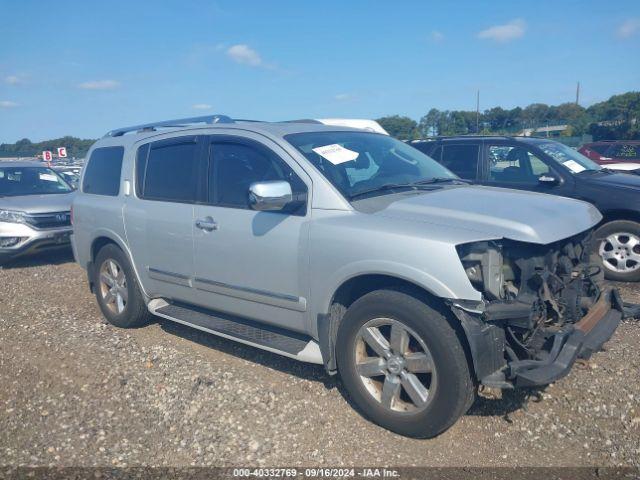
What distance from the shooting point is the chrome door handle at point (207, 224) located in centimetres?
424

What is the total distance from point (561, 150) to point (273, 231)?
5137 mm

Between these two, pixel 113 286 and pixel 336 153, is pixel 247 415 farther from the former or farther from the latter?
pixel 113 286

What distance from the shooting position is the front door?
377cm

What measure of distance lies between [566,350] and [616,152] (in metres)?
14.1

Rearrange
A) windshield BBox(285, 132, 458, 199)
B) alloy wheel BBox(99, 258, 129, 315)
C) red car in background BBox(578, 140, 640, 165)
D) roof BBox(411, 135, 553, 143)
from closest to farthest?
windshield BBox(285, 132, 458, 199) < alloy wheel BBox(99, 258, 129, 315) < roof BBox(411, 135, 553, 143) < red car in background BBox(578, 140, 640, 165)

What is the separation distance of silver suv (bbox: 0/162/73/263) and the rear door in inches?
167

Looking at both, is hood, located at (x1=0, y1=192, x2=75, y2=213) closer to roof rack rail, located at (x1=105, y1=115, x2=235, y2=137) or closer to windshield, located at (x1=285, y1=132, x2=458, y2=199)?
roof rack rail, located at (x1=105, y1=115, x2=235, y2=137)

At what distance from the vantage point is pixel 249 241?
13.1 feet

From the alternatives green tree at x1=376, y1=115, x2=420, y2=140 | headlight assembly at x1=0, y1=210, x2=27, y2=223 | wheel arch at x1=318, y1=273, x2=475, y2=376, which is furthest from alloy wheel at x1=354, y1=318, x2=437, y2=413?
green tree at x1=376, y1=115, x2=420, y2=140

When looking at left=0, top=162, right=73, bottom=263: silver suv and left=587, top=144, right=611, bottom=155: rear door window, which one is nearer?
left=0, top=162, right=73, bottom=263: silver suv

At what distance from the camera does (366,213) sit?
352 cm

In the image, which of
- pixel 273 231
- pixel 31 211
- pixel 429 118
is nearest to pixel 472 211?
pixel 273 231

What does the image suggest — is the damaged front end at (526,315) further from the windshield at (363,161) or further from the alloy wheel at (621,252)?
the alloy wheel at (621,252)

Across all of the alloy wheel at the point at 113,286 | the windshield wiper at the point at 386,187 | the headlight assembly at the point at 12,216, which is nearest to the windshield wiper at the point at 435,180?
the windshield wiper at the point at 386,187
